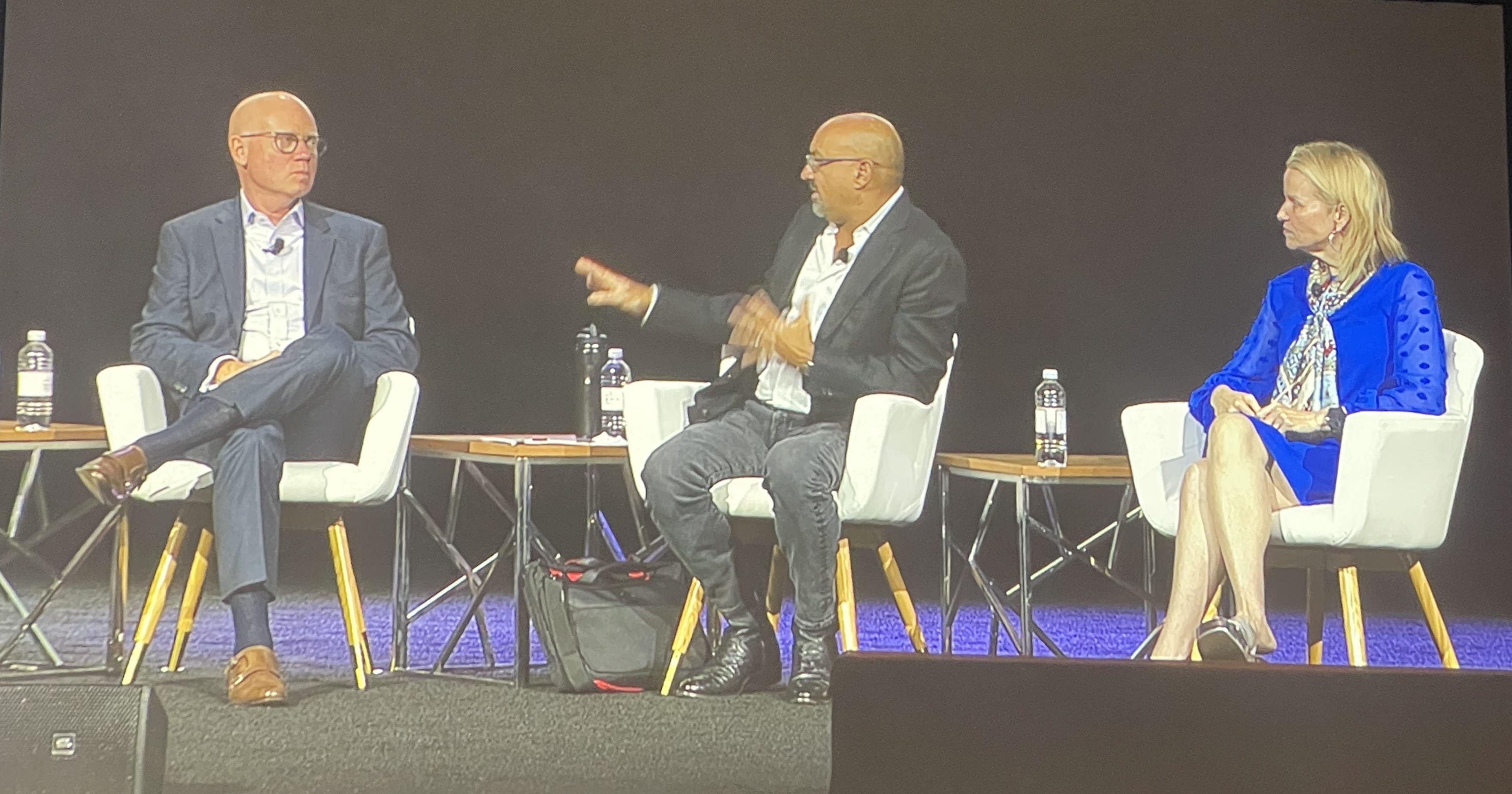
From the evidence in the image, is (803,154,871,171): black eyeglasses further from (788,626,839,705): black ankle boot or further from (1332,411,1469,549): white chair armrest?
(1332,411,1469,549): white chair armrest

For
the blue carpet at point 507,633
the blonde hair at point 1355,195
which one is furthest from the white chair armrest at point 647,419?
the blonde hair at point 1355,195

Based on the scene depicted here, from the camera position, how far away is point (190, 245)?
328 cm

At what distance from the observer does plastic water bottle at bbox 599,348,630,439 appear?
3400 mm

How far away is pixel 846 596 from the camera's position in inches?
129

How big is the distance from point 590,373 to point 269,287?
0.72 m

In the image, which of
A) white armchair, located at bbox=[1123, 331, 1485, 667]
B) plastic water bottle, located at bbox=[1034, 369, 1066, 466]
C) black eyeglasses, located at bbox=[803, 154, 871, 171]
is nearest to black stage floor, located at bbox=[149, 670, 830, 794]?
plastic water bottle, located at bbox=[1034, 369, 1066, 466]

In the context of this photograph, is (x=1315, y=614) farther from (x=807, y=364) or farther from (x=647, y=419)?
(x=647, y=419)

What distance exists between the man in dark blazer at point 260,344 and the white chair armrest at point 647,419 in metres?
0.49

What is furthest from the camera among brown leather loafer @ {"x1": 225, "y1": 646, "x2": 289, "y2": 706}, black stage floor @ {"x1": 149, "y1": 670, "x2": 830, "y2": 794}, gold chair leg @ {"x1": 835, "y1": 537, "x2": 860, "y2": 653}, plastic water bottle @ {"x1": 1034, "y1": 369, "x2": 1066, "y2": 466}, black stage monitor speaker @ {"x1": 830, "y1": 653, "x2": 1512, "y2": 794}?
plastic water bottle @ {"x1": 1034, "y1": 369, "x2": 1066, "y2": 466}

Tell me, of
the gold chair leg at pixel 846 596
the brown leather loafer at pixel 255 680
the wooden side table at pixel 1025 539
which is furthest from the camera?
the wooden side table at pixel 1025 539

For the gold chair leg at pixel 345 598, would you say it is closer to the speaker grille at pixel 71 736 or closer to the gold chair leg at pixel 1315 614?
the speaker grille at pixel 71 736

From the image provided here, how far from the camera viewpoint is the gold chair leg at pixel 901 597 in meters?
3.30

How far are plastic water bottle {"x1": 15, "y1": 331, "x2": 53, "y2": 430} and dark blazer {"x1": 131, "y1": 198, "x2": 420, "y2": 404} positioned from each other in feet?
0.58

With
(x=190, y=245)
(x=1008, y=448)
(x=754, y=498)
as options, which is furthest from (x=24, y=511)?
(x=1008, y=448)
